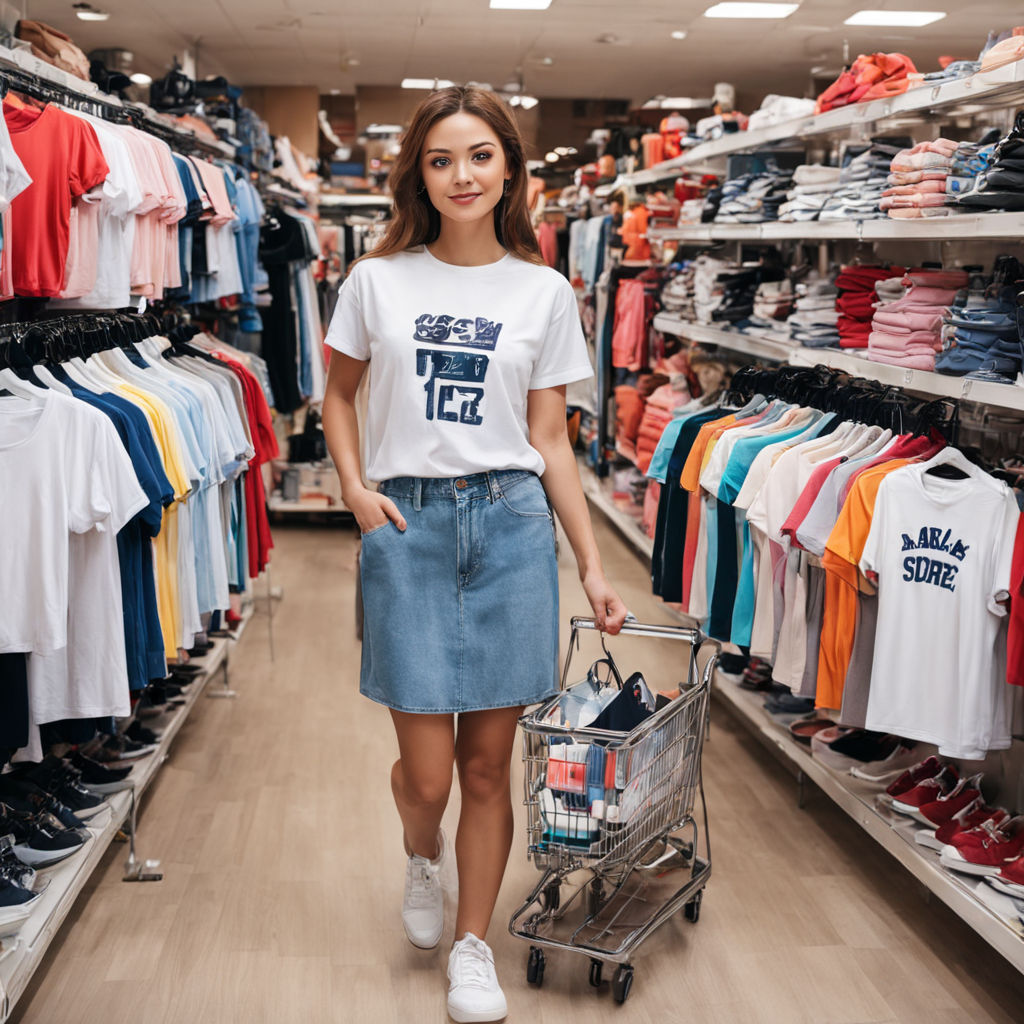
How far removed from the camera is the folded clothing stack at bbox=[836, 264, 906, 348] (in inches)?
152

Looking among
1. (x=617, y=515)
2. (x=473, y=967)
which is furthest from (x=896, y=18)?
(x=473, y=967)

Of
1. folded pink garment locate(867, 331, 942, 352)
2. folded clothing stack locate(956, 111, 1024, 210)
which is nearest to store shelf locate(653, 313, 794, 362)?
folded pink garment locate(867, 331, 942, 352)

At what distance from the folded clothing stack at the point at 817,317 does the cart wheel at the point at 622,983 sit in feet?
8.00

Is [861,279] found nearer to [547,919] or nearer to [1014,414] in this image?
[1014,414]

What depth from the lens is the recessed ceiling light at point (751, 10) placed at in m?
8.70

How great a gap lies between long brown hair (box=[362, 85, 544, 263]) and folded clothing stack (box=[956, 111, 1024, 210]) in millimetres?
1116

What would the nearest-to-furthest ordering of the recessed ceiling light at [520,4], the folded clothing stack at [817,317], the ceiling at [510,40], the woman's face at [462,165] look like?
the woman's face at [462,165] → the folded clothing stack at [817,317] → the recessed ceiling light at [520,4] → the ceiling at [510,40]

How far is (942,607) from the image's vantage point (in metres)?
2.86

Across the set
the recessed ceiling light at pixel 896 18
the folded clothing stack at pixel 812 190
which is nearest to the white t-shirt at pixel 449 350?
the folded clothing stack at pixel 812 190

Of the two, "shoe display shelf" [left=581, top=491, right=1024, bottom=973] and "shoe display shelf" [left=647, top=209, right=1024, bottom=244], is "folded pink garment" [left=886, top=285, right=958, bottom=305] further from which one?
"shoe display shelf" [left=581, top=491, right=1024, bottom=973]

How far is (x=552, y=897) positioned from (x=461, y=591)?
952 mm

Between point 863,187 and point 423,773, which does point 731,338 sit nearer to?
point 863,187

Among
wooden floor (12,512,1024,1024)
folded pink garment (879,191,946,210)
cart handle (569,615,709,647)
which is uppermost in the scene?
folded pink garment (879,191,946,210)

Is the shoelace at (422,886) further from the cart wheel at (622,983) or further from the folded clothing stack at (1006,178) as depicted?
the folded clothing stack at (1006,178)
